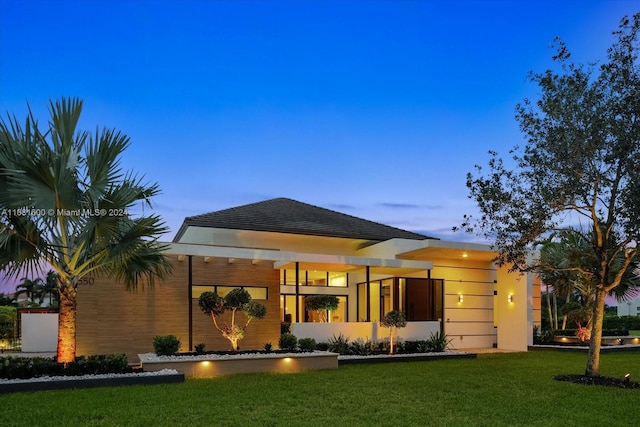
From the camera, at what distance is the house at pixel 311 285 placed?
16.7m

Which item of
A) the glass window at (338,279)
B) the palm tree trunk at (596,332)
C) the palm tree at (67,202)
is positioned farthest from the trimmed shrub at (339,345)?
the palm tree at (67,202)

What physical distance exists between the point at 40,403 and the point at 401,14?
12.4 metres

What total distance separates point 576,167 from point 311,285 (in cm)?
1287

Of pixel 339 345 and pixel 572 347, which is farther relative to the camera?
pixel 572 347

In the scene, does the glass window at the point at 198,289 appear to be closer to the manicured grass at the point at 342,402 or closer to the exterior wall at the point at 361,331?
the exterior wall at the point at 361,331

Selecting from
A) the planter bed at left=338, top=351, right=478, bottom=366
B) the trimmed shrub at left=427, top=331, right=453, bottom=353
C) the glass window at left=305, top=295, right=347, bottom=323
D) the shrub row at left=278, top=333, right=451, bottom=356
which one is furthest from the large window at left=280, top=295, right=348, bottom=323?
the planter bed at left=338, top=351, right=478, bottom=366

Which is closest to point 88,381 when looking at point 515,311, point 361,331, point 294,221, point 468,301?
point 361,331

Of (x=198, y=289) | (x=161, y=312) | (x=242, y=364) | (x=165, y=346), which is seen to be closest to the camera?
(x=242, y=364)

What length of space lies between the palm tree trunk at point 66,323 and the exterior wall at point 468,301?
14.7 meters

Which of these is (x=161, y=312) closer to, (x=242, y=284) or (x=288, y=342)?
(x=242, y=284)

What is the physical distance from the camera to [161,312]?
16.9 meters

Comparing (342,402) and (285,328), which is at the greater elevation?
(285,328)

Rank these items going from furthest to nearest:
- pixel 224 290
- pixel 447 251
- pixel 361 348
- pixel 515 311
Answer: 1. pixel 515 311
2. pixel 447 251
3. pixel 224 290
4. pixel 361 348

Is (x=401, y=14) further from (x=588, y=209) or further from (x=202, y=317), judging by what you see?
(x=202, y=317)
